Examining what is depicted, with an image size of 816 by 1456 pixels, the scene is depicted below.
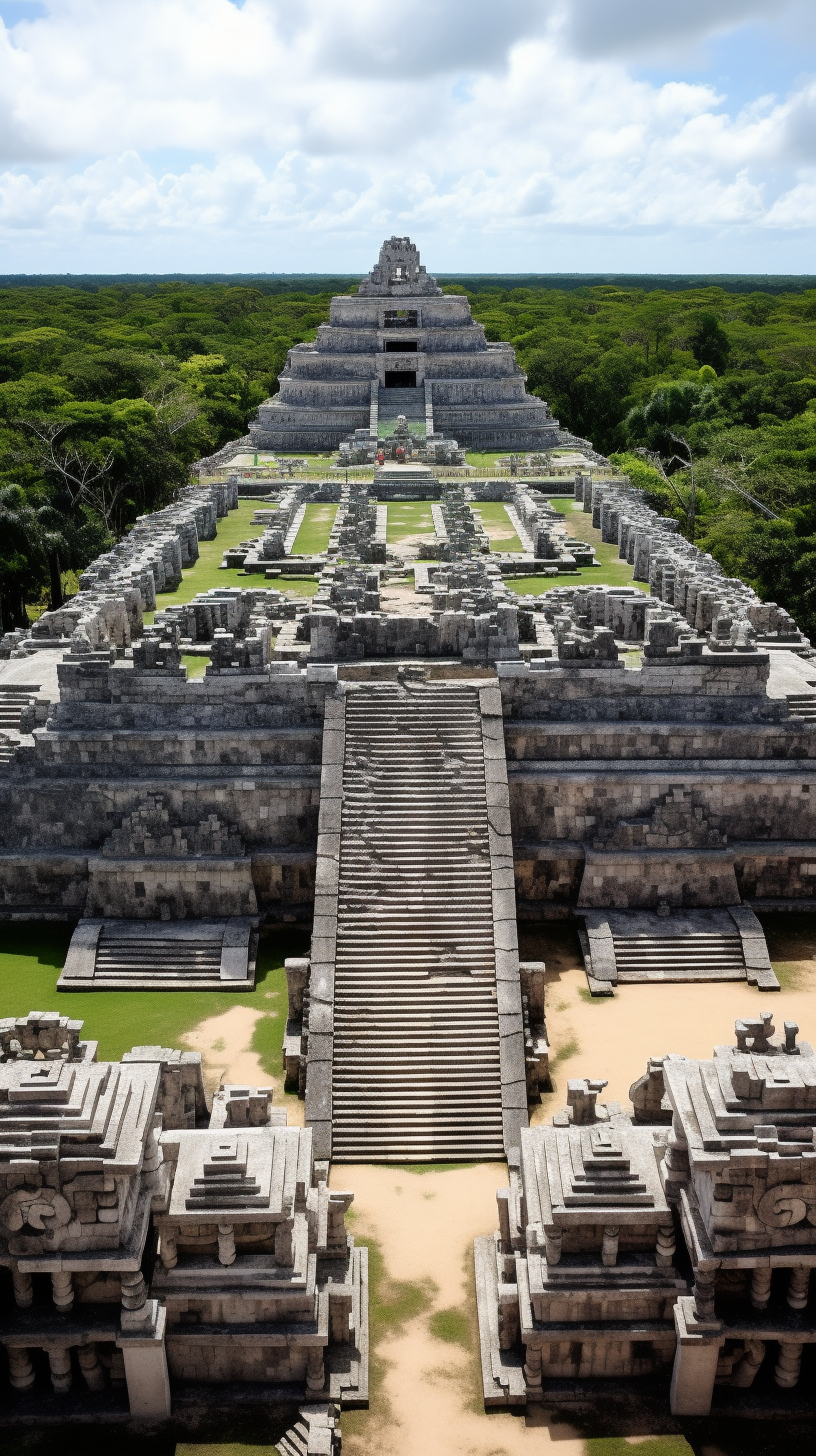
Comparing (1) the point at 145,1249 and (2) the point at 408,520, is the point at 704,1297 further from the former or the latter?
(2) the point at 408,520

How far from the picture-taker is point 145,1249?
42.3ft

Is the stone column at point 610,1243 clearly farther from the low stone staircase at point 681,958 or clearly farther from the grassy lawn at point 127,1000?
the low stone staircase at point 681,958

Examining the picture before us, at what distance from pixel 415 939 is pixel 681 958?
466 centimetres

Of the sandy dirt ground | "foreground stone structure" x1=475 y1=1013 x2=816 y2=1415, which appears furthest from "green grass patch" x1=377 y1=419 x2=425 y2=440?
"foreground stone structure" x1=475 y1=1013 x2=816 y2=1415

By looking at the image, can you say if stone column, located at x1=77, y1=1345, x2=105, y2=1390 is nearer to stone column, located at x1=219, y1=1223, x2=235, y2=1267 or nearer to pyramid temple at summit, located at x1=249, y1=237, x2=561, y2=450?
stone column, located at x1=219, y1=1223, x2=235, y2=1267

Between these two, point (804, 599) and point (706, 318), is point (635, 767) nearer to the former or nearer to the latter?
point (804, 599)

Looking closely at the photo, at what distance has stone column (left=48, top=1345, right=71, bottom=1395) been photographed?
12.7 metres

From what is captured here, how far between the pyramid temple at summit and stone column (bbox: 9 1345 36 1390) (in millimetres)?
50356

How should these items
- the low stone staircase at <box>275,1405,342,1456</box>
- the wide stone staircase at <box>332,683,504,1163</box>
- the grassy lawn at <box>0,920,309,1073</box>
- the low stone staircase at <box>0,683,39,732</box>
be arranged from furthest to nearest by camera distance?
the low stone staircase at <box>0,683,39,732</box>
the grassy lawn at <box>0,920,309,1073</box>
the wide stone staircase at <box>332,683,504,1163</box>
the low stone staircase at <box>275,1405,342,1456</box>

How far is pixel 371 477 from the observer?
49688 mm

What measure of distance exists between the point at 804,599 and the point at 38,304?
363ft

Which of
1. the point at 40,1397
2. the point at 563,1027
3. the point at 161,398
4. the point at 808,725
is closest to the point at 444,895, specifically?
the point at 563,1027

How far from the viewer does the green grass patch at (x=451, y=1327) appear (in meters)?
14.1

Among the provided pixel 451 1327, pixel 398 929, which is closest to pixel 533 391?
pixel 398 929
